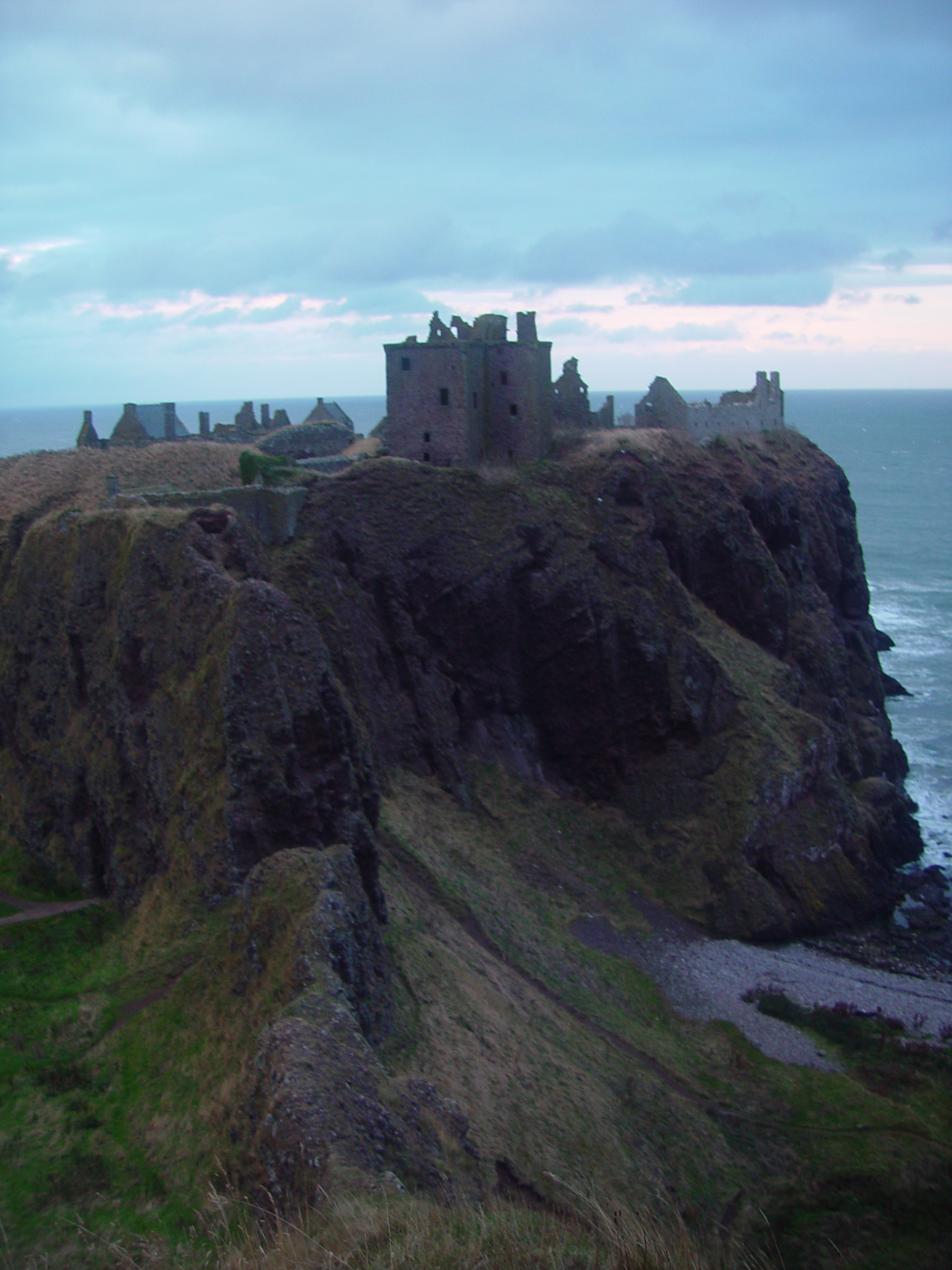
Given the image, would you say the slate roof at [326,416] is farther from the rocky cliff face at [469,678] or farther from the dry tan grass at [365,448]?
the rocky cliff face at [469,678]

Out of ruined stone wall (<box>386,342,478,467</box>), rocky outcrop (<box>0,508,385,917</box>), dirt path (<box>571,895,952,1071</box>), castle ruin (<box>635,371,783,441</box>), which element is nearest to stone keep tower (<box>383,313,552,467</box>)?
ruined stone wall (<box>386,342,478,467</box>)

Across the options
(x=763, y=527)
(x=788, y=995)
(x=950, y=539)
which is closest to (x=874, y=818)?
(x=788, y=995)

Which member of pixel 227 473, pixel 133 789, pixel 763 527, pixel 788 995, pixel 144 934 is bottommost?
pixel 788 995

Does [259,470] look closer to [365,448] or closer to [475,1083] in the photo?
[365,448]

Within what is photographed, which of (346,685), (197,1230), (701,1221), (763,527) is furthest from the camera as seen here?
(763,527)

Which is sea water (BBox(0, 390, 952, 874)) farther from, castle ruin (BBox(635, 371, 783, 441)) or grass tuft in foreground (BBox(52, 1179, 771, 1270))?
grass tuft in foreground (BBox(52, 1179, 771, 1270))

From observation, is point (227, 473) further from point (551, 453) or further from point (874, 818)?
point (874, 818)
